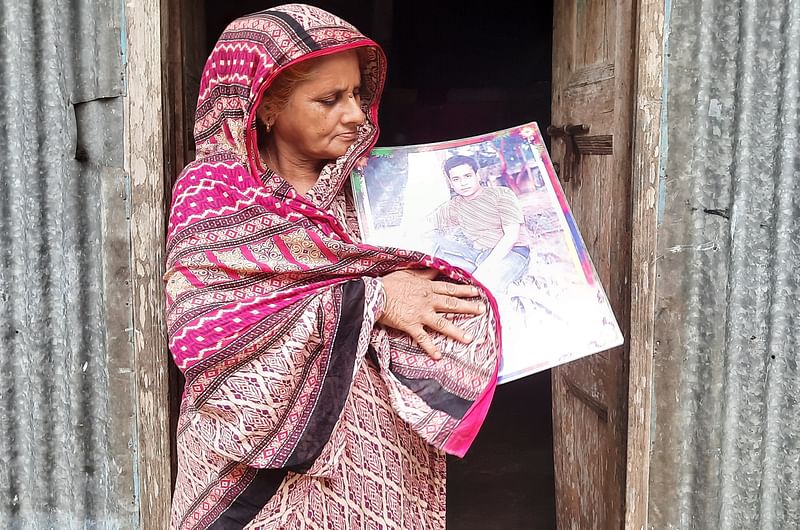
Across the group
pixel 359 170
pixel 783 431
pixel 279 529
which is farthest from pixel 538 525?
pixel 359 170

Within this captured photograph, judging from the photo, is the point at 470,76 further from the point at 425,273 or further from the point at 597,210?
the point at 425,273

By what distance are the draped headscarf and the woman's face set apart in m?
0.05

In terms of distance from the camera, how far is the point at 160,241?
2018 millimetres

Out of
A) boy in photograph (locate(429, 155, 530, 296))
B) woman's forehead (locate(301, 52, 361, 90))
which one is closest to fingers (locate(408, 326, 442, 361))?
boy in photograph (locate(429, 155, 530, 296))

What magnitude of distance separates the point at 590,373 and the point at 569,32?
1103 millimetres

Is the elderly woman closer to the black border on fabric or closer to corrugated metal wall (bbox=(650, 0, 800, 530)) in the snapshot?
the black border on fabric

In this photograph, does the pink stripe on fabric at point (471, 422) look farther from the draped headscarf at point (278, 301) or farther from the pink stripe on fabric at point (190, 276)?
the pink stripe on fabric at point (190, 276)

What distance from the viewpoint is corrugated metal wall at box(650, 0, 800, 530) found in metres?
2.00

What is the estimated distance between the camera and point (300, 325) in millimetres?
1644

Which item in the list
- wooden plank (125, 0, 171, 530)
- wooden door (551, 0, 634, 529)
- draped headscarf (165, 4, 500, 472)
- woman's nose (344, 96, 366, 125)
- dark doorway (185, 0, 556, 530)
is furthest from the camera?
dark doorway (185, 0, 556, 530)

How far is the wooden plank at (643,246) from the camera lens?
200 cm

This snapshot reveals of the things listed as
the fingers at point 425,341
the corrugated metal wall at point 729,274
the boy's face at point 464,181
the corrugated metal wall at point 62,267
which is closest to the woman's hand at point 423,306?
the fingers at point 425,341

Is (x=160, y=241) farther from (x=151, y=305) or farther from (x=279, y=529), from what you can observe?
(x=279, y=529)

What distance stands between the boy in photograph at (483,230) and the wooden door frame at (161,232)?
0.39 metres
